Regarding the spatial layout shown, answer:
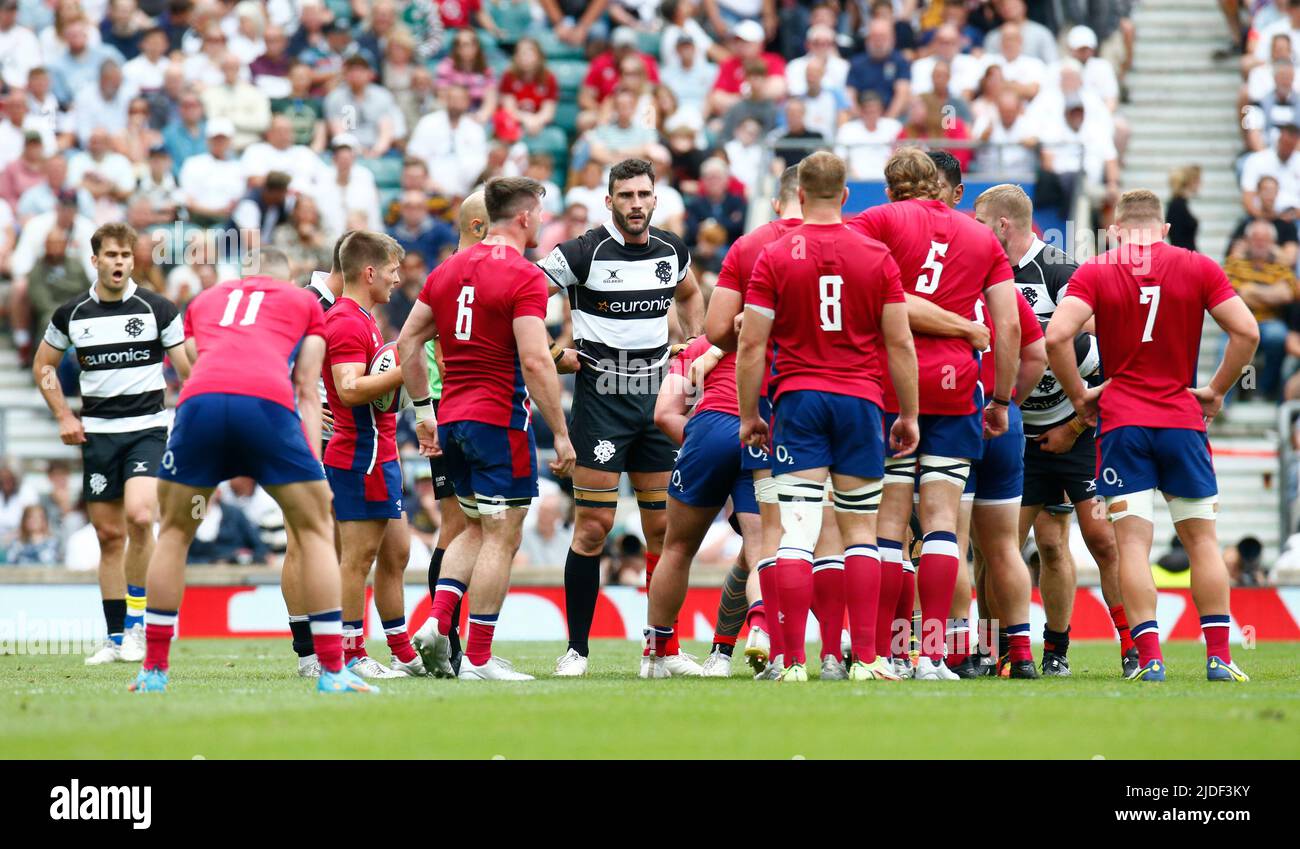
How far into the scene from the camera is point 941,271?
369 inches

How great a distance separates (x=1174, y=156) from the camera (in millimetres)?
22531

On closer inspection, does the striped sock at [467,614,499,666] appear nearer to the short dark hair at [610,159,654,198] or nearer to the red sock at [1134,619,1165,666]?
the short dark hair at [610,159,654,198]

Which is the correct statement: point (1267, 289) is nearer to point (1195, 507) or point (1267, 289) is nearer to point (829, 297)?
point (1195, 507)

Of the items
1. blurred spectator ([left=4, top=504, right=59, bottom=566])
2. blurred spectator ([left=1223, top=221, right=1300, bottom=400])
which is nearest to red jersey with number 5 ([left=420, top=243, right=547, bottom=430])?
blurred spectator ([left=4, top=504, right=59, bottom=566])

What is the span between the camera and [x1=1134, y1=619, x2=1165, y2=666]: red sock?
9.73 m

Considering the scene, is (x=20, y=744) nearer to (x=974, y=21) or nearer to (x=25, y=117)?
(x=25, y=117)

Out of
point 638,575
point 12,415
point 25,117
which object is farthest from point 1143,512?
point 25,117

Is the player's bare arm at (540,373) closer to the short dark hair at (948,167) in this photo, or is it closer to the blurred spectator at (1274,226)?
the short dark hair at (948,167)

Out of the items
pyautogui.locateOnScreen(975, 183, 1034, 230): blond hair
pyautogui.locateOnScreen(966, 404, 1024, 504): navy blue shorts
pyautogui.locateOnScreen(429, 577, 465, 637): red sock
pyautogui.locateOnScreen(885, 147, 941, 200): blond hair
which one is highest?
pyautogui.locateOnScreen(885, 147, 941, 200): blond hair

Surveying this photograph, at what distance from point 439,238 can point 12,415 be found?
5.13 m

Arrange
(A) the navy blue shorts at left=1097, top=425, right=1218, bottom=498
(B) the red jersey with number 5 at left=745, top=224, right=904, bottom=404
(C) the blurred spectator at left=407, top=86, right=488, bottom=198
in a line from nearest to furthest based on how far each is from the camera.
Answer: (B) the red jersey with number 5 at left=745, top=224, right=904, bottom=404 → (A) the navy blue shorts at left=1097, top=425, right=1218, bottom=498 → (C) the blurred spectator at left=407, top=86, right=488, bottom=198

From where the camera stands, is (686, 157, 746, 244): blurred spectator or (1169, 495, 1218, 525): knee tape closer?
(1169, 495, 1218, 525): knee tape

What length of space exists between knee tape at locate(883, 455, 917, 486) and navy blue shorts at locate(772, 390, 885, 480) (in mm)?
456

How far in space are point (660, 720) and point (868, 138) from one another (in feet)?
48.8
